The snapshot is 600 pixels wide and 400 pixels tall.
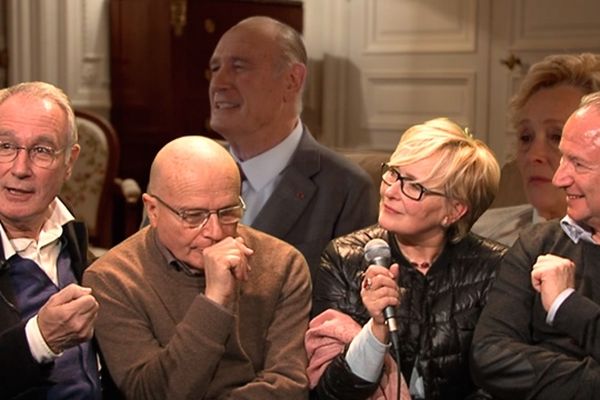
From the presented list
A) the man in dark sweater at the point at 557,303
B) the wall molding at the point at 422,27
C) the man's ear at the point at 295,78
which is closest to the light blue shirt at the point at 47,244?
the man in dark sweater at the point at 557,303

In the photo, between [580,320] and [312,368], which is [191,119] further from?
[580,320]

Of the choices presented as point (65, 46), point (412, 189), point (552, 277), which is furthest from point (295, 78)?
point (65, 46)

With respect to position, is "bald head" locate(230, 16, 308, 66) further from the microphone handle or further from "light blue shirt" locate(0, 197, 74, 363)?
the microphone handle

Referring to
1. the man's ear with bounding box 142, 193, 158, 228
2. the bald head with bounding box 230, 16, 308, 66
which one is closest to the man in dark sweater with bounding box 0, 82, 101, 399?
the man's ear with bounding box 142, 193, 158, 228

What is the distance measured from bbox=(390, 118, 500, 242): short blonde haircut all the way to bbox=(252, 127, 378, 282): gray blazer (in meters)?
0.54

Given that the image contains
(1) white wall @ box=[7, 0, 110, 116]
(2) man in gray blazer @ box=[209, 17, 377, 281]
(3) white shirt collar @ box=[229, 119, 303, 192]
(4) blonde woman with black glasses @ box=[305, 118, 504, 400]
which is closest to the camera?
(4) blonde woman with black glasses @ box=[305, 118, 504, 400]

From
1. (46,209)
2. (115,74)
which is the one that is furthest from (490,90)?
(46,209)

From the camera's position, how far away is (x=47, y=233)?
205 centimetres

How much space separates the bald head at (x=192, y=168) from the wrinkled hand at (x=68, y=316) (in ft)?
0.97

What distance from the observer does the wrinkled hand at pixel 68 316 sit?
5.77 feet

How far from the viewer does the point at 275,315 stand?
2086 millimetres

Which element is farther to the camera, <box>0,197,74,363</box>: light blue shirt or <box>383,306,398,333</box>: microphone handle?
<box>0,197,74,363</box>: light blue shirt

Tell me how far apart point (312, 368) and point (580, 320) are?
0.54m

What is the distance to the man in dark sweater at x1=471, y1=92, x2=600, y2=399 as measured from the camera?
186 centimetres
